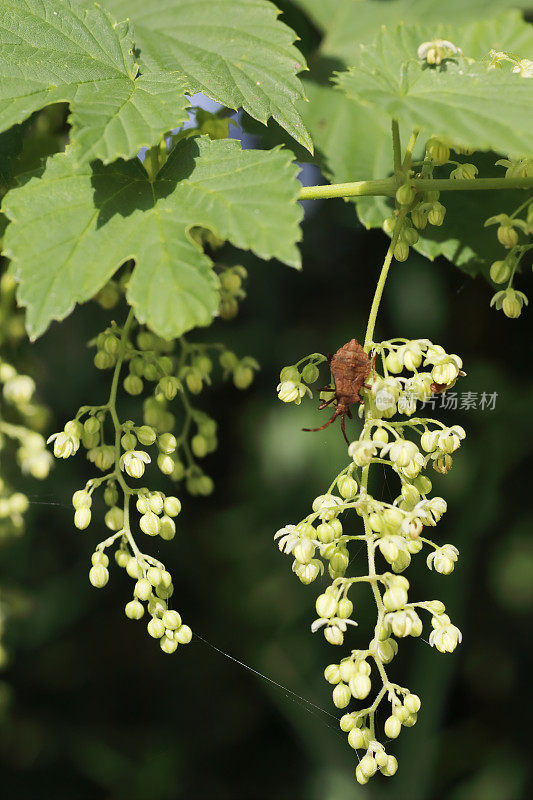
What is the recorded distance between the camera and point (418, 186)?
3.52 ft

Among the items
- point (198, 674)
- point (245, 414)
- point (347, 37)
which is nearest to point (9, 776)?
point (198, 674)

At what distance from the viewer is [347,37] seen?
1854mm

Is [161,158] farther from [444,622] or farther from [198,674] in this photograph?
[198,674]

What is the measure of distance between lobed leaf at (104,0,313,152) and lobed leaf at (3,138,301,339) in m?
0.14

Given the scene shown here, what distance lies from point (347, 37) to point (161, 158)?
0.98 metres

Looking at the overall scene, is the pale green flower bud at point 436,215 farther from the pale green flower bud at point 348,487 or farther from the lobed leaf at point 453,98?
the pale green flower bud at point 348,487

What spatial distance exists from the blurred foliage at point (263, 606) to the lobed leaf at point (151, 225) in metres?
1.41

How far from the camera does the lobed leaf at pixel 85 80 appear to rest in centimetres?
98

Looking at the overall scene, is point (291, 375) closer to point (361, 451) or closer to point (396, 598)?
point (361, 451)

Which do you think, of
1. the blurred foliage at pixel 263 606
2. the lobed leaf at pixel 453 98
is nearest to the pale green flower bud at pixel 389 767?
the lobed leaf at pixel 453 98

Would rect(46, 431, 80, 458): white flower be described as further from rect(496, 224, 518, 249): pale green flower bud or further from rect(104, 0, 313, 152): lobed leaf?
rect(496, 224, 518, 249): pale green flower bud

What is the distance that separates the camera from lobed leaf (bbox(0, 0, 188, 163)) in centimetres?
98

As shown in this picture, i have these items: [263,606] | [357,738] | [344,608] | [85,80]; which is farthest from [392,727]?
[263,606]

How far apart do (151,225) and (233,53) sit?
17.4 inches
